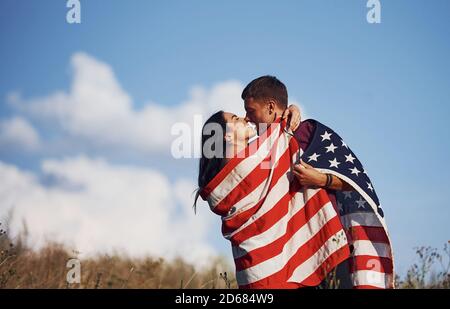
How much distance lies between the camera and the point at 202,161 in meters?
4.79

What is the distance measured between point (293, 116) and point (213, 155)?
70 centimetres

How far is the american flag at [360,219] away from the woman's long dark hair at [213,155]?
26.2 inches

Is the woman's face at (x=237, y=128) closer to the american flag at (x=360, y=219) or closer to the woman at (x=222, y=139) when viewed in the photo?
the woman at (x=222, y=139)

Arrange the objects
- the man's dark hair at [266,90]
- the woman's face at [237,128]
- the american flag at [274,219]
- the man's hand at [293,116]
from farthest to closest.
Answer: the man's dark hair at [266,90]
the man's hand at [293,116]
the woman's face at [237,128]
the american flag at [274,219]

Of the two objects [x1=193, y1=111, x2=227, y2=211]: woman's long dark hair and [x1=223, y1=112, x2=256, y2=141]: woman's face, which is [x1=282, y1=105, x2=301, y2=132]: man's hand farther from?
[x1=193, y1=111, x2=227, y2=211]: woman's long dark hair

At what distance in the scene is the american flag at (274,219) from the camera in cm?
452

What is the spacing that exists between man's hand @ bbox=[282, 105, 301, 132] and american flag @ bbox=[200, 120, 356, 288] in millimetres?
120

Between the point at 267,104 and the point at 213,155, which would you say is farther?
the point at 267,104

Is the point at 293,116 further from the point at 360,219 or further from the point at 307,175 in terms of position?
the point at 360,219

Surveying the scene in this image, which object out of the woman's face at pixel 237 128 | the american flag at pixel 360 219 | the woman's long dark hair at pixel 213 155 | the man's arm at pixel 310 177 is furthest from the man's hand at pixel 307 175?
the woman's long dark hair at pixel 213 155

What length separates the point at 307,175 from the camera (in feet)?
14.9

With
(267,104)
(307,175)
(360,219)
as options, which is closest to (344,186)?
(360,219)

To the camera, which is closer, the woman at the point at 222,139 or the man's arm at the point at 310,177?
the man's arm at the point at 310,177

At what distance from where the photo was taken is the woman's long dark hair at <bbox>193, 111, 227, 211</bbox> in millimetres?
4688
